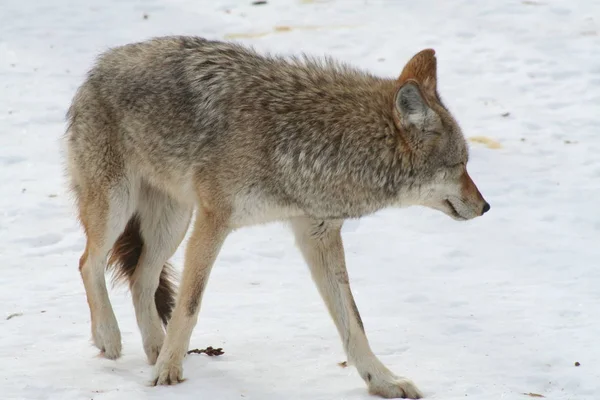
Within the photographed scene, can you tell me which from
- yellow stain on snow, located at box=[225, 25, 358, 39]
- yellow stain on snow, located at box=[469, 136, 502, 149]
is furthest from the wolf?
yellow stain on snow, located at box=[225, 25, 358, 39]

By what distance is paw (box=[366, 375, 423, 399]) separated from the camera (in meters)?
4.59

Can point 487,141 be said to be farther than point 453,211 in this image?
Yes

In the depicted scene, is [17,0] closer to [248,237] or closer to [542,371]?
[248,237]

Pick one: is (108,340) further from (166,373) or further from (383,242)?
(383,242)

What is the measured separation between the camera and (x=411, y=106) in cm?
449

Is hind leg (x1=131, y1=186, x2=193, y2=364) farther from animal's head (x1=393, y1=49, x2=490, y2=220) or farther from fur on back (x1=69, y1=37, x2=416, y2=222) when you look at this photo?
animal's head (x1=393, y1=49, x2=490, y2=220)

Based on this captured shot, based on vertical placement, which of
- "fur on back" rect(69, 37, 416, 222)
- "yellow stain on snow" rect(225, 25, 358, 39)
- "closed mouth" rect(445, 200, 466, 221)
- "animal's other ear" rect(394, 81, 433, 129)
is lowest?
"yellow stain on snow" rect(225, 25, 358, 39)

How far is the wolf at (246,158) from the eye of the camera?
15.2ft

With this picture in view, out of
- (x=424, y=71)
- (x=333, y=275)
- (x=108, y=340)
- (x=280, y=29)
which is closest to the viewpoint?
(x=424, y=71)

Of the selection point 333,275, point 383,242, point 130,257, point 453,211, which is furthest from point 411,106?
point 383,242

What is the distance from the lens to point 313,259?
16.3 feet

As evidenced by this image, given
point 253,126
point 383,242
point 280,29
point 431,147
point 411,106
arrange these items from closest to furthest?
point 411,106
point 431,147
point 253,126
point 383,242
point 280,29

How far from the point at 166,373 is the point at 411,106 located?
1696mm

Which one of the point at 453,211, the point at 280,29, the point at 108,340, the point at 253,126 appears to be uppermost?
the point at 253,126
